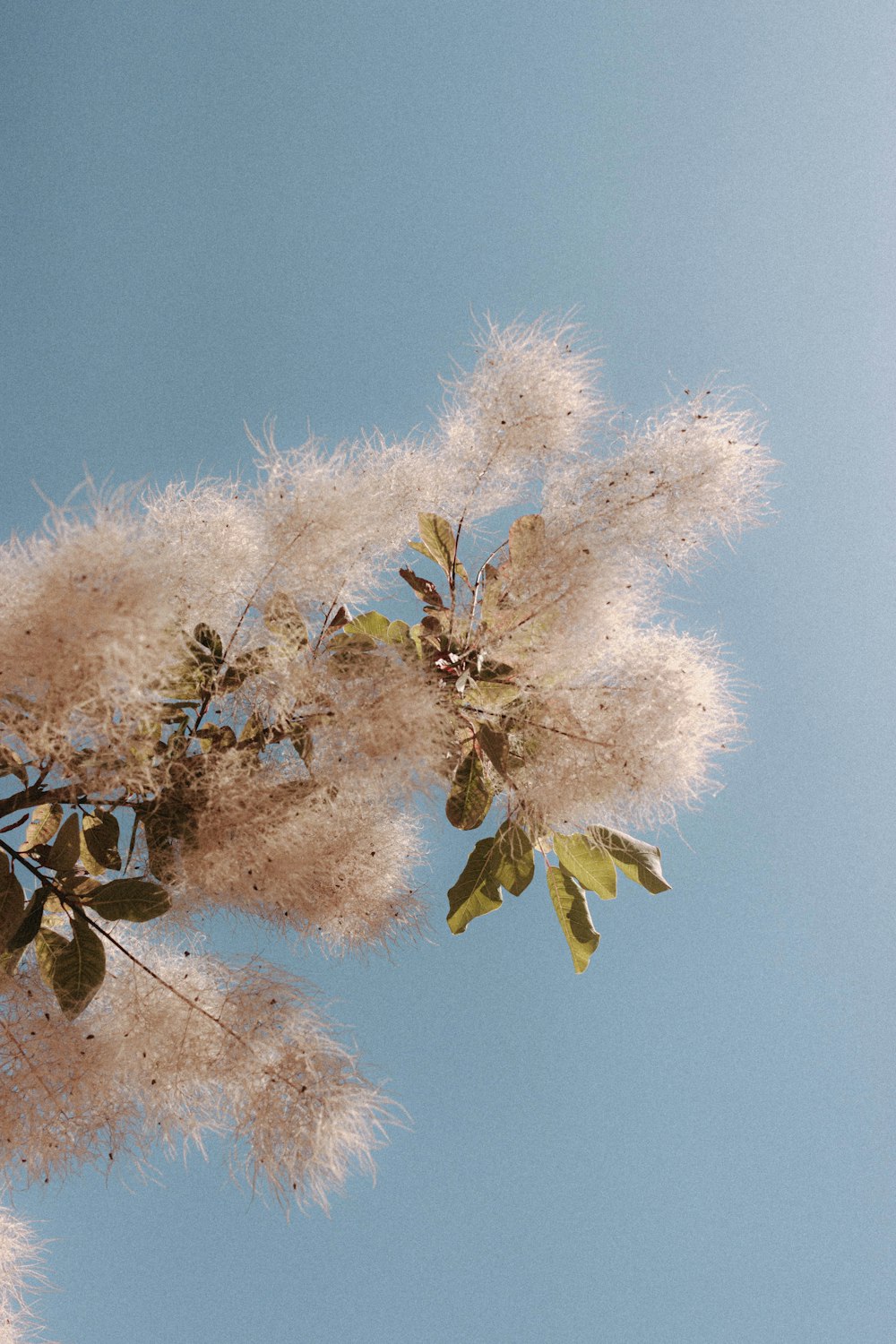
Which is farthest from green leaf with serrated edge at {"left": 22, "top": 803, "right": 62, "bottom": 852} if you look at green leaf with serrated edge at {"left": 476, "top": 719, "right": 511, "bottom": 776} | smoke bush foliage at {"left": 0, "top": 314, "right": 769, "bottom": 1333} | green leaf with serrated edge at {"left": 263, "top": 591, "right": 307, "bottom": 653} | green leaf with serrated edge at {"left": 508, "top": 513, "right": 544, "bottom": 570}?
green leaf with serrated edge at {"left": 508, "top": 513, "right": 544, "bottom": 570}

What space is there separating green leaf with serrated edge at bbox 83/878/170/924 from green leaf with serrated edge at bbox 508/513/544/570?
2.71 feet

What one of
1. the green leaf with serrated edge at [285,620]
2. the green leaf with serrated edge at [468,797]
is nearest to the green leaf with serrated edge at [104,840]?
the green leaf with serrated edge at [285,620]

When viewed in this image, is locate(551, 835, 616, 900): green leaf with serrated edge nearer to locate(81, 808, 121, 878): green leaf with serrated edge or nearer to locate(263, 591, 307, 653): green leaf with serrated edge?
locate(263, 591, 307, 653): green leaf with serrated edge

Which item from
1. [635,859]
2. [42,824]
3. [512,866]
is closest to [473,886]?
[512,866]

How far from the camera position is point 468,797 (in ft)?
6.03

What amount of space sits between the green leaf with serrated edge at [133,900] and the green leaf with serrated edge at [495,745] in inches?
23.1

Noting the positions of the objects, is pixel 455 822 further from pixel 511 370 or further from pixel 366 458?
pixel 511 370

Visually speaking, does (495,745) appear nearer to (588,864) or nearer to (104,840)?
(588,864)

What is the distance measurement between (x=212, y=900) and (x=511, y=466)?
99 cm

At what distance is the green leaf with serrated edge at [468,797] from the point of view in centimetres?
183

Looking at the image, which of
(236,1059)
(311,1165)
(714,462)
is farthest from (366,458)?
(311,1165)

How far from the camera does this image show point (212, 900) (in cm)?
168

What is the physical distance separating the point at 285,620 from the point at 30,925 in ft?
2.21

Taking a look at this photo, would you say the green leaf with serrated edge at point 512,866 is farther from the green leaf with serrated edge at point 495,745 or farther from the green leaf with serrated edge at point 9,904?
the green leaf with serrated edge at point 9,904
